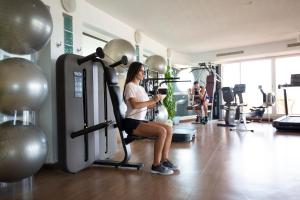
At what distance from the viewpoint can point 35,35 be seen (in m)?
2.09

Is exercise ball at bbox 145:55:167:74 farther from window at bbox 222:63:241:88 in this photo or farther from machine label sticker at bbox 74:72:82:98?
window at bbox 222:63:241:88

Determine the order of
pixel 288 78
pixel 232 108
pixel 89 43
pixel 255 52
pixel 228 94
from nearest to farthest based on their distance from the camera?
pixel 89 43 → pixel 228 94 → pixel 232 108 → pixel 255 52 → pixel 288 78

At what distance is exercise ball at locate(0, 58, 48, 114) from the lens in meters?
1.97

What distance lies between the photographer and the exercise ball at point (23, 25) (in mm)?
1963

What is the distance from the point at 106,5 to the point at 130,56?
1164 mm

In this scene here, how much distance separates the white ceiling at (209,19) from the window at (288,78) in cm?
116

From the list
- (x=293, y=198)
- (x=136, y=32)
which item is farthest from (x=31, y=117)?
(x=136, y=32)

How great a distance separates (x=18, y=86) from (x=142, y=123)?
1.20 meters

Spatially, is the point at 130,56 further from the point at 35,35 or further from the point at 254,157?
the point at 254,157

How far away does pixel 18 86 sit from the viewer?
1.99m

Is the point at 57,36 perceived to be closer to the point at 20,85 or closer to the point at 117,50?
the point at 117,50

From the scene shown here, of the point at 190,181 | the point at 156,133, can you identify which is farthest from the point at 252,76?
the point at 190,181

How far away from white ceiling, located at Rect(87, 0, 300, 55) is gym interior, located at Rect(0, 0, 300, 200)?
4 cm

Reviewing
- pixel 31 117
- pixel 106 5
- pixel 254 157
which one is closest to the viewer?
pixel 31 117
